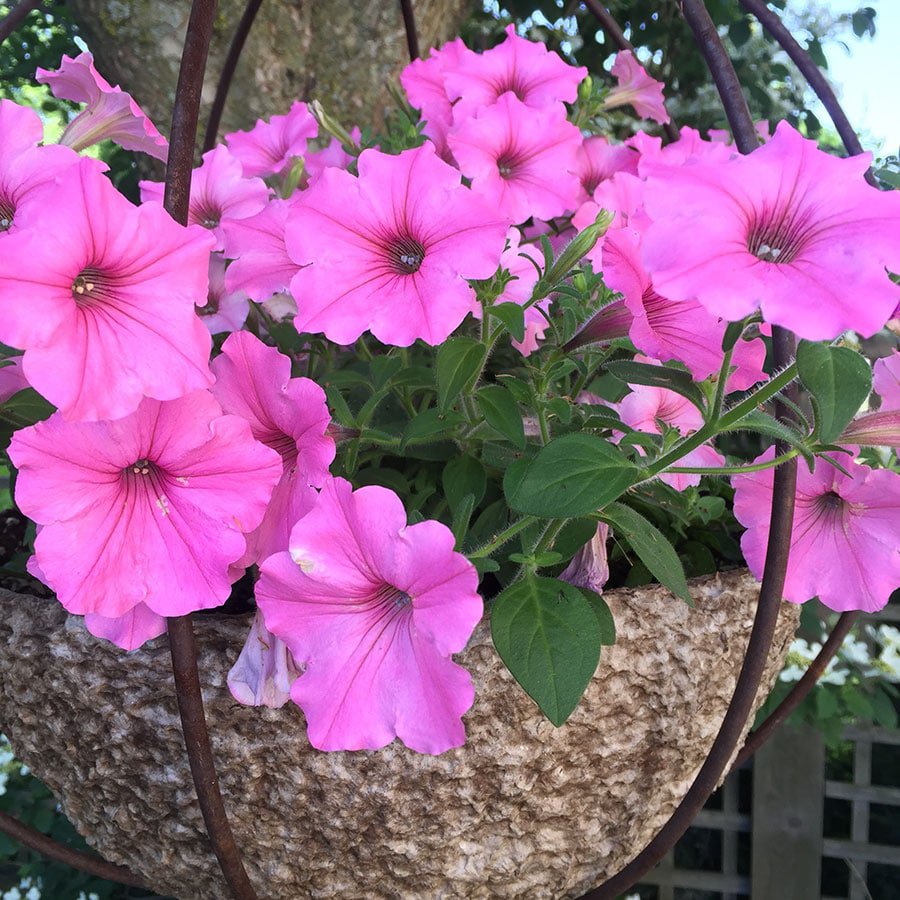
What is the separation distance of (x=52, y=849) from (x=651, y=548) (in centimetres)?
38

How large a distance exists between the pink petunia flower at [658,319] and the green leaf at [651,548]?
97 millimetres

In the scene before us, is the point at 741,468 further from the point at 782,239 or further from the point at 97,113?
the point at 97,113

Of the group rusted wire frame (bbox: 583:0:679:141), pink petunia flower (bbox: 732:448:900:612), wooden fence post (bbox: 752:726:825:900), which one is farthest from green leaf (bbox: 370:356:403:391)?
wooden fence post (bbox: 752:726:825:900)

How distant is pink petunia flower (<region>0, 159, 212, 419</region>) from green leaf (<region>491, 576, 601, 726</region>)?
19 centimetres

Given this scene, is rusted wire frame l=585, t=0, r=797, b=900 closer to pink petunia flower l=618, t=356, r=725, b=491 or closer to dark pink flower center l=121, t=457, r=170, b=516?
pink petunia flower l=618, t=356, r=725, b=491

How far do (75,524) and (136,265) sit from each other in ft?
0.41

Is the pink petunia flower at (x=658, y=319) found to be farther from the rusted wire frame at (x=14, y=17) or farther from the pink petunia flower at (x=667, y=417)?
the rusted wire frame at (x=14, y=17)

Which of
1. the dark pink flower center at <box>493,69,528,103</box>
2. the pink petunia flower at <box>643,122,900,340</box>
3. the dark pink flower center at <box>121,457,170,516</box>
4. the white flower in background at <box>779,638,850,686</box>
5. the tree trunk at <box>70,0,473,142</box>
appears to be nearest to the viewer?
the pink petunia flower at <box>643,122,900,340</box>

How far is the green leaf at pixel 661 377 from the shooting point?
454 millimetres

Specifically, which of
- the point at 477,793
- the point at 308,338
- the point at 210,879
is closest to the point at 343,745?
the point at 477,793

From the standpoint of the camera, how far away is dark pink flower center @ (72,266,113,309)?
376 millimetres

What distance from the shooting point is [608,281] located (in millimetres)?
399

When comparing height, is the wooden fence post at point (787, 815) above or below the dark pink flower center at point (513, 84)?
below

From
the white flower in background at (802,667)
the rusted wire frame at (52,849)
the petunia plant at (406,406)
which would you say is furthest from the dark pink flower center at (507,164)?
the white flower in background at (802,667)
